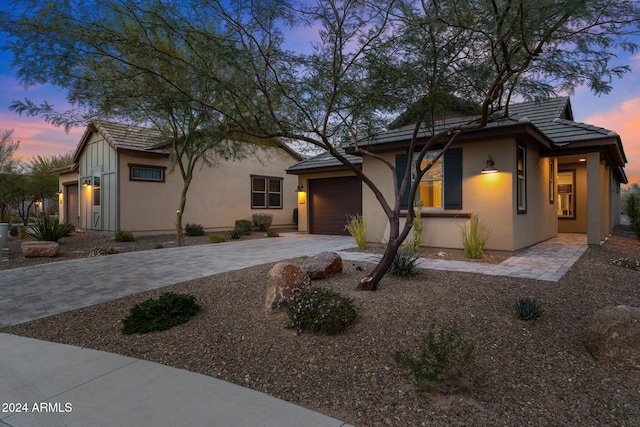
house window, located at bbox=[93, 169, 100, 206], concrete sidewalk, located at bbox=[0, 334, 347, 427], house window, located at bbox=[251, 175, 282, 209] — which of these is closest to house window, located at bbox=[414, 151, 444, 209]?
concrete sidewalk, located at bbox=[0, 334, 347, 427]

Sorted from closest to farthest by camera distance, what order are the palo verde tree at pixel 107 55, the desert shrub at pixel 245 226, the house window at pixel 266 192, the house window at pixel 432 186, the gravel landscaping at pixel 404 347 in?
the gravel landscaping at pixel 404 347 → the palo verde tree at pixel 107 55 → the house window at pixel 432 186 → the desert shrub at pixel 245 226 → the house window at pixel 266 192

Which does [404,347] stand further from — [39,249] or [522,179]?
[39,249]

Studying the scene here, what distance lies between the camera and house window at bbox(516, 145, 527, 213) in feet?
29.3

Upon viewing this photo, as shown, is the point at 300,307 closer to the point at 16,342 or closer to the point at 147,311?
the point at 147,311

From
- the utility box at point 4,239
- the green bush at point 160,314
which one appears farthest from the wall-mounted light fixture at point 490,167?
the utility box at point 4,239

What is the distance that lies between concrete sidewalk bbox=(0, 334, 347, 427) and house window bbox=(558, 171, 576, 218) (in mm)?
15549

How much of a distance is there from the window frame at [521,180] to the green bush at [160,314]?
8040mm

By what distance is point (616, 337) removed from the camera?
3.12 meters

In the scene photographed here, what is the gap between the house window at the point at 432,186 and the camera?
948cm

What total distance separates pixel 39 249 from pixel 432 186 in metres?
10.9

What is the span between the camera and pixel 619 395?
8.75 feet

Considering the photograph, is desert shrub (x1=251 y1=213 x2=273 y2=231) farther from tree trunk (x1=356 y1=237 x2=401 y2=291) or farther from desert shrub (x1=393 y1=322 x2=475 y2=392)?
desert shrub (x1=393 y1=322 x2=475 y2=392)

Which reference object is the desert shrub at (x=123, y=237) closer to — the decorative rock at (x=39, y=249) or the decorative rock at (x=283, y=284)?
the decorative rock at (x=39, y=249)

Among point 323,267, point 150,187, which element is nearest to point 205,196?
point 150,187
